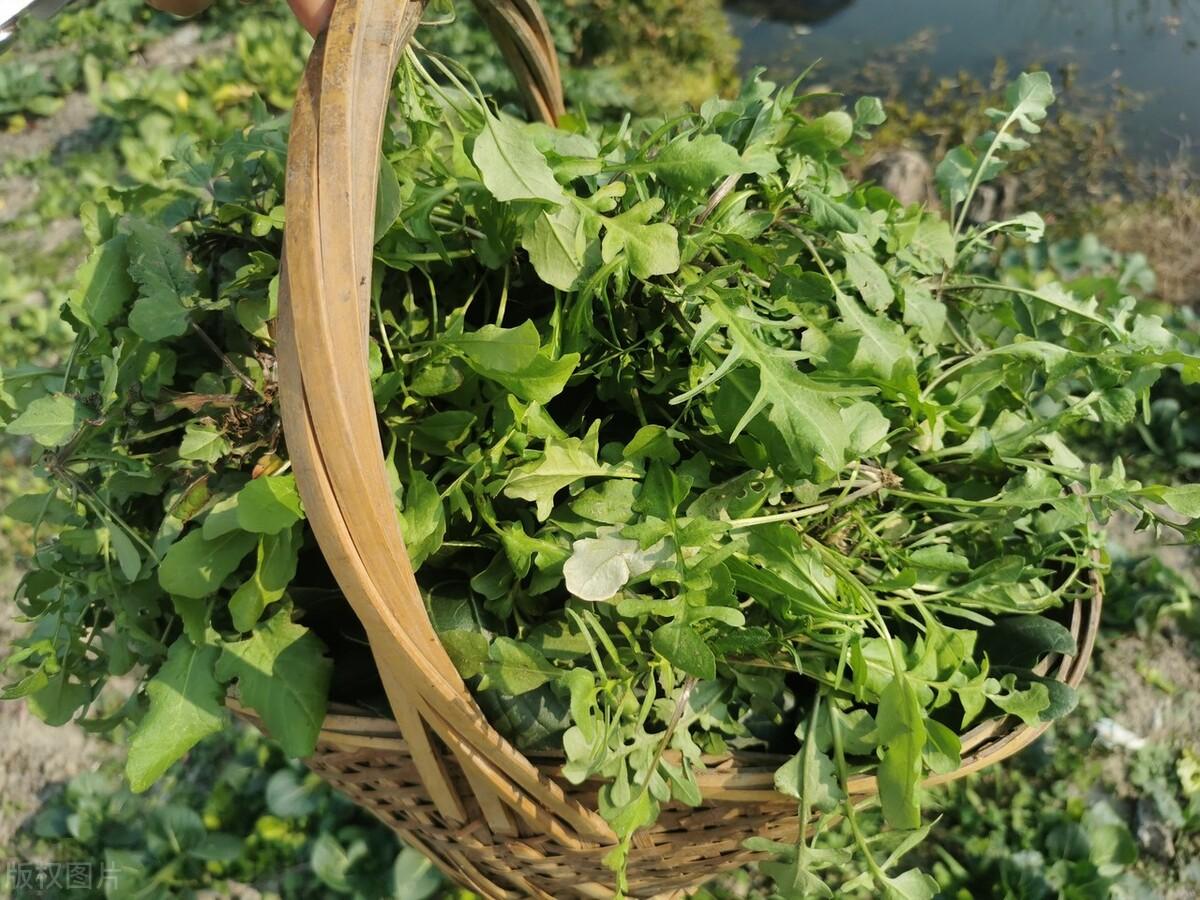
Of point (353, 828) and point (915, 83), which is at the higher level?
point (915, 83)

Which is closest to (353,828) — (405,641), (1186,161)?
(405,641)

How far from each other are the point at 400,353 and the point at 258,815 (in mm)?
1098

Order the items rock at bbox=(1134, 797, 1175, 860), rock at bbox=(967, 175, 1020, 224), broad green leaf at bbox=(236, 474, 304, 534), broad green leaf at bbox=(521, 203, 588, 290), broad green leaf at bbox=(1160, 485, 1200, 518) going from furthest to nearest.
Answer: rock at bbox=(967, 175, 1020, 224), rock at bbox=(1134, 797, 1175, 860), broad green leaf at bbox=(1160, 485, 1200, 518), broad green leaf at bbox=(521, 203, 588, 290), broad green leaf at bbox=(236, 474, 304, 534)

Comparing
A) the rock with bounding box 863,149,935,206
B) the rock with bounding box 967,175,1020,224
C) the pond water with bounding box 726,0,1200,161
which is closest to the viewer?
the rock with bounding box 863,149,935,206

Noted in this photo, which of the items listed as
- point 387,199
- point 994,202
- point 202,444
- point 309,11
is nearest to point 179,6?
point 309,11

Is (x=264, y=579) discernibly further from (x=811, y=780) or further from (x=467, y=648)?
(x=811, y=780)

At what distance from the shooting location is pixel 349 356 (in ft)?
2.28

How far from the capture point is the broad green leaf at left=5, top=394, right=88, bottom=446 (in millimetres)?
931

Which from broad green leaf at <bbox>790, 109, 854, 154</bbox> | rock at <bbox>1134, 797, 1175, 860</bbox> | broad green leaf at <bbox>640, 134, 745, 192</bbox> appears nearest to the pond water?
rock at <bbox>1134, 797, 1175, 860</bbox>

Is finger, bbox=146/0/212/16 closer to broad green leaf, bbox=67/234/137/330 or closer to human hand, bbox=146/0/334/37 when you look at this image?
human hand, bbox=146/0/334/37

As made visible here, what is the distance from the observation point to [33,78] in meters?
3.11

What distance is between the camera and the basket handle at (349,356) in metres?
0.69

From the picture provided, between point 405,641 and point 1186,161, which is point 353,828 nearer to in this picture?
point 405,641

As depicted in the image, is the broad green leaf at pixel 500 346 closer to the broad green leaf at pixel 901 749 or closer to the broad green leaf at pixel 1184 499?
the broad green leaf at pixel 901 749
